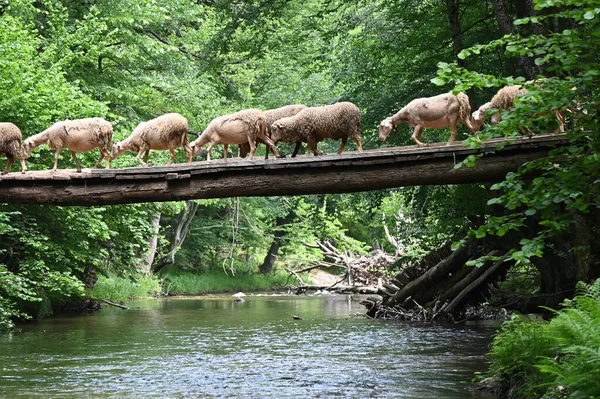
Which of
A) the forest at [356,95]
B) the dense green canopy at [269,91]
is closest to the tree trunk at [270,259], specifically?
the forest at [356,95]

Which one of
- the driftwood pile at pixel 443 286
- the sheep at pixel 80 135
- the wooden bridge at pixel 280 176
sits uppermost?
the sheep at pixel 80 135

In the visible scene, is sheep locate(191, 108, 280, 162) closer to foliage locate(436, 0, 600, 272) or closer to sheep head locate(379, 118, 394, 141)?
sheep head locate(379, 118, 394, 141)

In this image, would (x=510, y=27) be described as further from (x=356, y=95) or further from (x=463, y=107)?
(x=356, y=95)

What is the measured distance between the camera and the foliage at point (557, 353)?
623 centimetres

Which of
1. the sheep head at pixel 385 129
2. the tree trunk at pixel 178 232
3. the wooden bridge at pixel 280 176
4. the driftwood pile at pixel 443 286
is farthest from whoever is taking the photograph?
the tree trunk at pixel 178 232

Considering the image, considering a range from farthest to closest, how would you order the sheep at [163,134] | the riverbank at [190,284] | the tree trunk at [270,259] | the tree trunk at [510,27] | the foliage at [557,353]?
the tree trunk at [270,259]
the riverbank at [190,284]
the tree trunk at [510,27]
the sheep at [163,134]
the foliage at [557,353]

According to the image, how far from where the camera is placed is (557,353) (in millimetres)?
7777

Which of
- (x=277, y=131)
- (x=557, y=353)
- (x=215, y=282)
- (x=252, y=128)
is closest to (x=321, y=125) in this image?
(x=277, y=131)

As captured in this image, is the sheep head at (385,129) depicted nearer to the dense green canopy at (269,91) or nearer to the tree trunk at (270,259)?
the dense green canopy at (269,91)

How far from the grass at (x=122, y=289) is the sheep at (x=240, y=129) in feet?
45.6

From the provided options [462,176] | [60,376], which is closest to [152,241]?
[60,376]

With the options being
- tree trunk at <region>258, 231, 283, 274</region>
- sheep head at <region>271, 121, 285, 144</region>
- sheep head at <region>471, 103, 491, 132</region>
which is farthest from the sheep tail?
tree trunk at <region>258, 231, 283, 274</region>

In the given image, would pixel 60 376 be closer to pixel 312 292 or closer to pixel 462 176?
pixel 462 176

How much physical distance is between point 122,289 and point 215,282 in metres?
9.98
